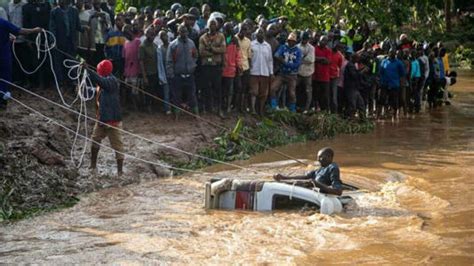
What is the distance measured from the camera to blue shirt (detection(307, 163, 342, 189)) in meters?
9.80

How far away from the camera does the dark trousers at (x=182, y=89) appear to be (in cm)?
1415

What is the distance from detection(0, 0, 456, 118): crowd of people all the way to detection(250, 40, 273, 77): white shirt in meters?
0.02

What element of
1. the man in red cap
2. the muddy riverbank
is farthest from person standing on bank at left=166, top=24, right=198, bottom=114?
the man in red cap

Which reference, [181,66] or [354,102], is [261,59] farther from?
[354,102]

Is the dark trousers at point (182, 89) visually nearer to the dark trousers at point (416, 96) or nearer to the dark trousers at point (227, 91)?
the dark trousers at point (227, 91)

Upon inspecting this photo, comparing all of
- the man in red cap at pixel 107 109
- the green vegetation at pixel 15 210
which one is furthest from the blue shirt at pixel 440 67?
the green vegetation at pixel 15 210

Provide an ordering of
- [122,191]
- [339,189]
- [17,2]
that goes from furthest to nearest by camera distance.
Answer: [17,2], [122,191], [339,189]

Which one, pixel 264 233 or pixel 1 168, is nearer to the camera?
pixel 264 233

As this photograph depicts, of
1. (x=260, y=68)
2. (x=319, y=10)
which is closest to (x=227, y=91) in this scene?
(x=260, y=68)

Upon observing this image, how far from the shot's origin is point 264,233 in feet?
29.0

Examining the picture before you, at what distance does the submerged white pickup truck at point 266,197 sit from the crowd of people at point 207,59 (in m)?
3.75

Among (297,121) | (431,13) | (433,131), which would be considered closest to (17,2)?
(297,121)

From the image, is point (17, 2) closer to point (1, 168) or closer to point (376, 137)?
point (1, 168)

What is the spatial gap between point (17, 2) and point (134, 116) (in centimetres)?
291
